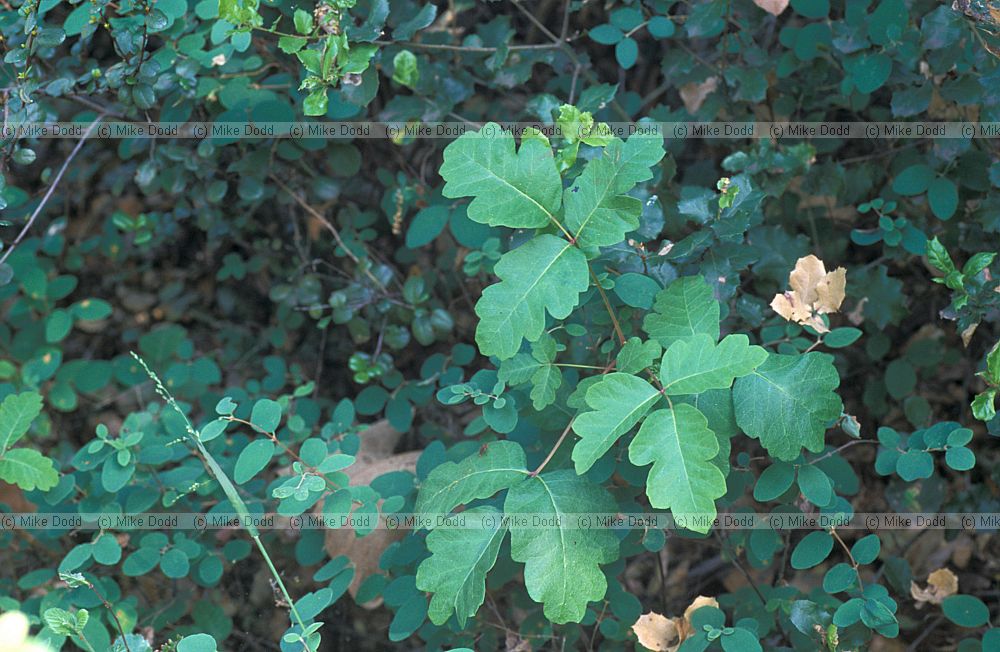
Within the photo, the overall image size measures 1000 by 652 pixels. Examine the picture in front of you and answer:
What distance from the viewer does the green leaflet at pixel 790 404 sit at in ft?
4.91

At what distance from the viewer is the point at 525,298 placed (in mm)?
1434

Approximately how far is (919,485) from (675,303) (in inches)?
45.1

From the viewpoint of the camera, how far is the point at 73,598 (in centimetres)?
196

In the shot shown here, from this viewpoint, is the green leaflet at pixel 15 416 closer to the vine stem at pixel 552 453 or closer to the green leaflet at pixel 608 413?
the vine stem at pixel 552 453

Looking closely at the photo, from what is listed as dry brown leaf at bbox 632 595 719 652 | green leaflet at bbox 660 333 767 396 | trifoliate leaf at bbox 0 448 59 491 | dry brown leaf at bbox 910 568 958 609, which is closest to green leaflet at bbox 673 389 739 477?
green leaflet at bbox 660 333 767 396

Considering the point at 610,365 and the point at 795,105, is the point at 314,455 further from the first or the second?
the point at 795,105

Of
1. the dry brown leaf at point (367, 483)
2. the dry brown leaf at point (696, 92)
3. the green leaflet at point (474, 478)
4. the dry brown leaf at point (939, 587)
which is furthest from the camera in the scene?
the dry brown leaf at point (696, 92)

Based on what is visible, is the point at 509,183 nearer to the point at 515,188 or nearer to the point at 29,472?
the point at 515,188

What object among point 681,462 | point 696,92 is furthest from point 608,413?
point 696,92

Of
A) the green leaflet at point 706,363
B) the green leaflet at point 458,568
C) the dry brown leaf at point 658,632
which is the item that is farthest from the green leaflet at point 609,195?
the dry brown leaf at point 658,632

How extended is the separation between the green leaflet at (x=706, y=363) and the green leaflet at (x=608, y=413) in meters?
0.04

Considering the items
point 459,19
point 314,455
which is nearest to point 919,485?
point 314,455

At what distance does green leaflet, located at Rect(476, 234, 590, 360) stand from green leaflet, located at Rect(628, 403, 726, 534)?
0.24m

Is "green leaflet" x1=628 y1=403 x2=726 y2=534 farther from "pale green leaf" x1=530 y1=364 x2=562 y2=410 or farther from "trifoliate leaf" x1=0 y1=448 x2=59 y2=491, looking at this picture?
"trifoliate leaf" x1=0 y1=448 x2=59 y2=491
